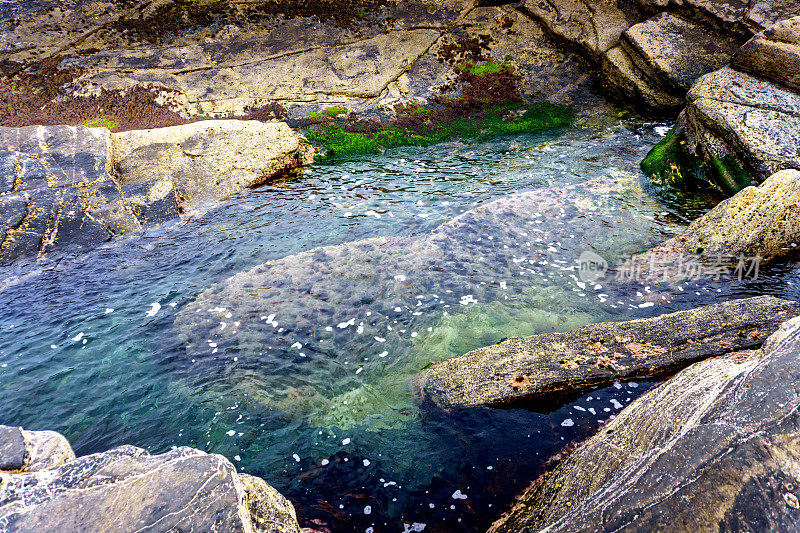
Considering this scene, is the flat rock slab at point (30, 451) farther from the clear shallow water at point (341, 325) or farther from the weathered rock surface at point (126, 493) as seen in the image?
the clear shallow water at point (341, 325)

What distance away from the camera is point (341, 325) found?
25.9ft

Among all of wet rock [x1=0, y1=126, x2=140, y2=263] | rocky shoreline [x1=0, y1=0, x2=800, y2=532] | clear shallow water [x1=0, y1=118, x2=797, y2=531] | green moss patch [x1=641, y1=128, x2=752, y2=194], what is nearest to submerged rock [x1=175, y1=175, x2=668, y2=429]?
clear shallow water [x1=0, y1=118, x2=797, y2=531]

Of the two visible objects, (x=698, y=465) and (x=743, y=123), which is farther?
(x=743, y=123)

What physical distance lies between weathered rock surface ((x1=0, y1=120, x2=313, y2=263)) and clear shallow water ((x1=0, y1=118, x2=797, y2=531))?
1.03 metres

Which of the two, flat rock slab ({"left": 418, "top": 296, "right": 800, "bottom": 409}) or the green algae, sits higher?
the green algae

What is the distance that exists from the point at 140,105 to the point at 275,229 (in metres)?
10.4

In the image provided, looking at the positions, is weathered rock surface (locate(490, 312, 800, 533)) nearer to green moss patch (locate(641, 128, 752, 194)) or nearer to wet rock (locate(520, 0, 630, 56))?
green moss patch (locate(641, 128, 752, 194))

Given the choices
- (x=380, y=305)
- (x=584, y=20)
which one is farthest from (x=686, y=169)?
(x=584, y=20)

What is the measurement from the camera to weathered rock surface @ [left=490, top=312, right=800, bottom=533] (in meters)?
3.25

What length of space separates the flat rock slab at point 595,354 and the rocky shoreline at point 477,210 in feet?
0.10

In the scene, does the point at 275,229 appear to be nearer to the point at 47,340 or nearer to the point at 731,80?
the point at 47,340

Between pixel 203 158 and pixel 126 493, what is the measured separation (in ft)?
40.8

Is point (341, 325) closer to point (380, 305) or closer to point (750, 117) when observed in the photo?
point (380, 305)

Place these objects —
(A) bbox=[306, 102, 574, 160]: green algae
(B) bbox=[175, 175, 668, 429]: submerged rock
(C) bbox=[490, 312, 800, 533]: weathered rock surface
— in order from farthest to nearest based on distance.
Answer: (A) bbox=[306, 102, 574, 160]: green algae < (B) bbox=[175, 175, 668, 429]: submerged rock < (C) bbox=[490, 312, 800, 533]: weathered rock surface
